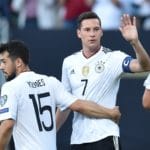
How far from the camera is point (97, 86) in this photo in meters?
9.45

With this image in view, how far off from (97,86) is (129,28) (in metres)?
0.87

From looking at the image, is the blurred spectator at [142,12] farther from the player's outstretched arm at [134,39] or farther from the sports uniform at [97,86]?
the player's outstretched arm at [134,39]

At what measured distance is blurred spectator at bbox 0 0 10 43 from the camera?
1497 centimetres

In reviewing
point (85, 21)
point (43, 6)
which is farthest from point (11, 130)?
point (43, 6)

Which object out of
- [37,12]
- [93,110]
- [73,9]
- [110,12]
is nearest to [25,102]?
[93,110]

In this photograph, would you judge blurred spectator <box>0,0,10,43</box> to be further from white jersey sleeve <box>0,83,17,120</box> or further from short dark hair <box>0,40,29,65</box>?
white jersey sleeve <box>0,83,17,120</box>

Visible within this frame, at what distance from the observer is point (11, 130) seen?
8391 millimetres

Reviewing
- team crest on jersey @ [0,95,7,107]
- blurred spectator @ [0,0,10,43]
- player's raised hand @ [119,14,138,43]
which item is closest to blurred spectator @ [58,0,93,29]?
blurred spectator @ [0,0,10,43]

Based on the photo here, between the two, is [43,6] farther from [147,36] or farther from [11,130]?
[11,130]

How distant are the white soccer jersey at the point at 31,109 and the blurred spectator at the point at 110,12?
621cm

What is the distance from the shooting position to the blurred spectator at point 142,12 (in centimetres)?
1525

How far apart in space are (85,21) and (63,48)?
4.78m

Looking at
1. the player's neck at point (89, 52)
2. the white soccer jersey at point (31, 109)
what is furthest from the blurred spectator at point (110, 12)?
the white soccer jersey at point (31, 109)

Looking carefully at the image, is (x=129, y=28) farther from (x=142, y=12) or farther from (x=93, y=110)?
(x=142, y=12)
